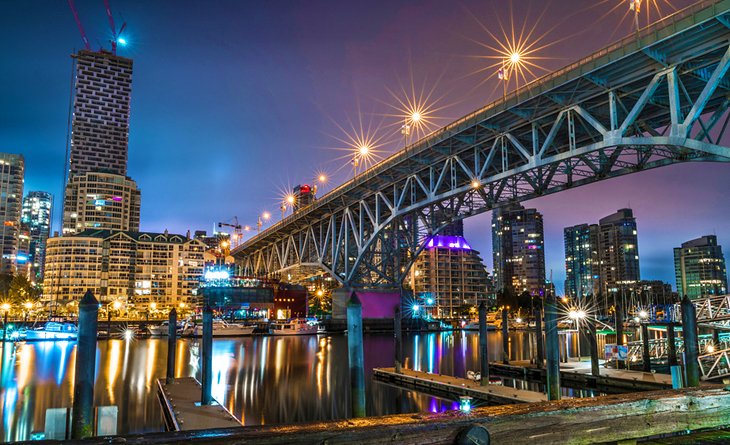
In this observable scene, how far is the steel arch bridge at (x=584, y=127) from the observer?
26.0 metres

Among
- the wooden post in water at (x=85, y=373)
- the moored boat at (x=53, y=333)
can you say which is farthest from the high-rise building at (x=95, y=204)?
the wooden post in water at (x=85, y=373)

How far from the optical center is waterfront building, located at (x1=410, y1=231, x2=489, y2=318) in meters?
135

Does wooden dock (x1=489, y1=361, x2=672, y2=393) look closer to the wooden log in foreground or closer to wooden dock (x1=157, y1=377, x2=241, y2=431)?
wooden dock (x1=157, y1=377, x2=241, y2=431)

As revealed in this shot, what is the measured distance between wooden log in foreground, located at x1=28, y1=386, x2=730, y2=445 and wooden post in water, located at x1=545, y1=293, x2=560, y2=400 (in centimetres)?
1273

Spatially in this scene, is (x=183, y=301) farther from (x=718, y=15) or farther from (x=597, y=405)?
(x=597, y=405)

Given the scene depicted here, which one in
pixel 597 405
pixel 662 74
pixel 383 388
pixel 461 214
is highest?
pixel 662 74

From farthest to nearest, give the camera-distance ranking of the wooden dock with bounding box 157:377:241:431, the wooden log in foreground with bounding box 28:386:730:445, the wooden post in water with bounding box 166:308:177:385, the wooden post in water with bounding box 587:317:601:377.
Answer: the wooden post in water with bounding box 587:317:601:377
the wooden post in water with bounding box 166:308:177:385
the wooden dock with bounding box 157:377:241:431
the wooden log in foreground with bounding box 28:386:730:445

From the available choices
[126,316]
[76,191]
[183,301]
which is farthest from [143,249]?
[76,191]

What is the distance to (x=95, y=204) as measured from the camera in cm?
18488

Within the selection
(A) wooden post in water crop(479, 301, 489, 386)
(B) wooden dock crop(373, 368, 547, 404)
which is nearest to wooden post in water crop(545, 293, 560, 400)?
(B) wooden dock crop(373, 368, 547, 404)

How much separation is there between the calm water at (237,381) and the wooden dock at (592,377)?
4850mm

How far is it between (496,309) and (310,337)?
7470cm

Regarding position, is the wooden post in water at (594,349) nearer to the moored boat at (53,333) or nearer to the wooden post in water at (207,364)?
the wooden post in water at (207,364)

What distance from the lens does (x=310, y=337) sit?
7288 centimetres
